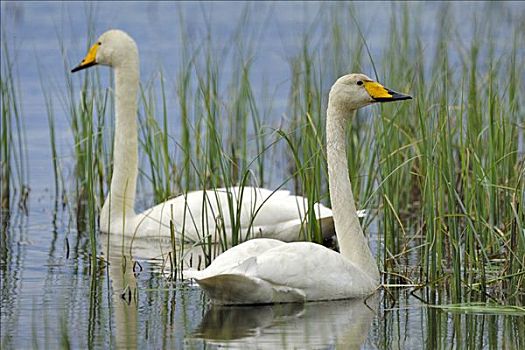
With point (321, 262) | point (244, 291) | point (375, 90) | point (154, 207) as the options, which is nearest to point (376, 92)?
point (375, 90)

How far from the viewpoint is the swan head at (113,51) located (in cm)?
1277

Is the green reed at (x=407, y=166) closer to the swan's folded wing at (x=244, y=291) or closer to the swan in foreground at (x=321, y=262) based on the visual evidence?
the swan in foreground at (x=321, y=262)

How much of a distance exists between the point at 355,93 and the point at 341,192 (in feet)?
2.08

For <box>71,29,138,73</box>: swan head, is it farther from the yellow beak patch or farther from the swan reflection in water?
the swan reflection in water

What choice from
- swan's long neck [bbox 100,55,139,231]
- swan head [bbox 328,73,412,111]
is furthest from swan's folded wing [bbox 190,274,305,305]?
swan's long neck [bbox 100,55,139,231]

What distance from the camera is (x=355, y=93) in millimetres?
9648

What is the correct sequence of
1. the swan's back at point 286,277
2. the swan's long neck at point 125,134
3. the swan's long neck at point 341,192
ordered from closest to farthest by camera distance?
the swan's back at point 286,277
the swan's long neck at point 341,192
the swan's long neck at point 125,134

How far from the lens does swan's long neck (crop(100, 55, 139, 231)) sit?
1258cm


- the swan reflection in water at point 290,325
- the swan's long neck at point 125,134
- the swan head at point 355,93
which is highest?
the swan's long neck at point 125,134

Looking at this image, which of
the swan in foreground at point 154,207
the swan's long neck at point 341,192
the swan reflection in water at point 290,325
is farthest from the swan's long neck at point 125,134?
the swan reflection in water at point 290,325

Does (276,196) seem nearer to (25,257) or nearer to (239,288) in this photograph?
(25,257)

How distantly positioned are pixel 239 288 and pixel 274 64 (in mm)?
12120

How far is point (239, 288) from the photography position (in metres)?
8.84

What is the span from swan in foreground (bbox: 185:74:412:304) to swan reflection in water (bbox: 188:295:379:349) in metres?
0.08
